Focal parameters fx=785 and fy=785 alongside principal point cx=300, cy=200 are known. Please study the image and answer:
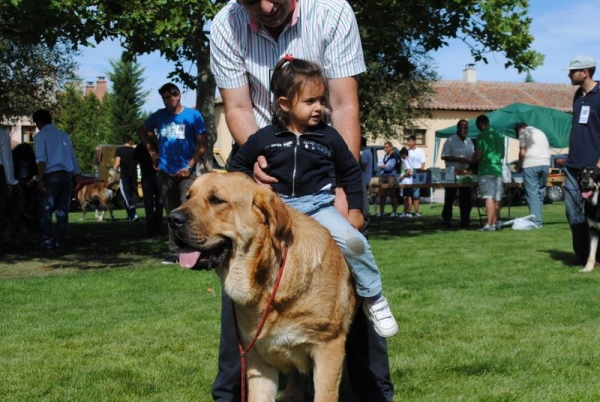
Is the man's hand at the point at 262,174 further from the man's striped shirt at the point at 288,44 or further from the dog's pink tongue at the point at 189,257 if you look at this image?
the dog's pink tongue at the point at 189,257

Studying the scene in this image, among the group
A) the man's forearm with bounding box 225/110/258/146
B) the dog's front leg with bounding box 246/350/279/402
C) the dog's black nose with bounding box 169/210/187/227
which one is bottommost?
the dog's front leg with bounding box 246/350/279/402

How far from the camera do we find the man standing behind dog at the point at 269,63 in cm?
418

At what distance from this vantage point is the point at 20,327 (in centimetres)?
698

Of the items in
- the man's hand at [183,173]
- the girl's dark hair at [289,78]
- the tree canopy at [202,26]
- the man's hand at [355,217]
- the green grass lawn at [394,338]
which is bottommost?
the green grass lawn at [394,338]

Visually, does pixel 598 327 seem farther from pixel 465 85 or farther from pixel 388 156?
pixel 465 85

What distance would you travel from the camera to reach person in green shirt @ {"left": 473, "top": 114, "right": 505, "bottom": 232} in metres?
17.2

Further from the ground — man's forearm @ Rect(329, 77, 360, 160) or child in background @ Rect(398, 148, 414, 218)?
man's forearm @ Rect(329, 77, 360, 160)

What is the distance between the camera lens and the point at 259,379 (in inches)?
151

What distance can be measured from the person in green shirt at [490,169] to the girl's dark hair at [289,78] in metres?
13.7

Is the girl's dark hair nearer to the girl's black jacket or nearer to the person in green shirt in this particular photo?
the girl's black jacket

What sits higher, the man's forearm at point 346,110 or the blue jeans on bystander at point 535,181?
the man's forearm at point 346,110

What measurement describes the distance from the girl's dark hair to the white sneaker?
3.49 ft

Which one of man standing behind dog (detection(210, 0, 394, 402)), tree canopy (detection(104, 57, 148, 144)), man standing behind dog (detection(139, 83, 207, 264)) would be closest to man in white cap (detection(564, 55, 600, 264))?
man standing behind dog (detection(139, 83, 207, 264))

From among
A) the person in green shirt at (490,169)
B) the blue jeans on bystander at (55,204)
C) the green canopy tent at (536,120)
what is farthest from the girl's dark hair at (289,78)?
the green canopy tent at (536,120)
